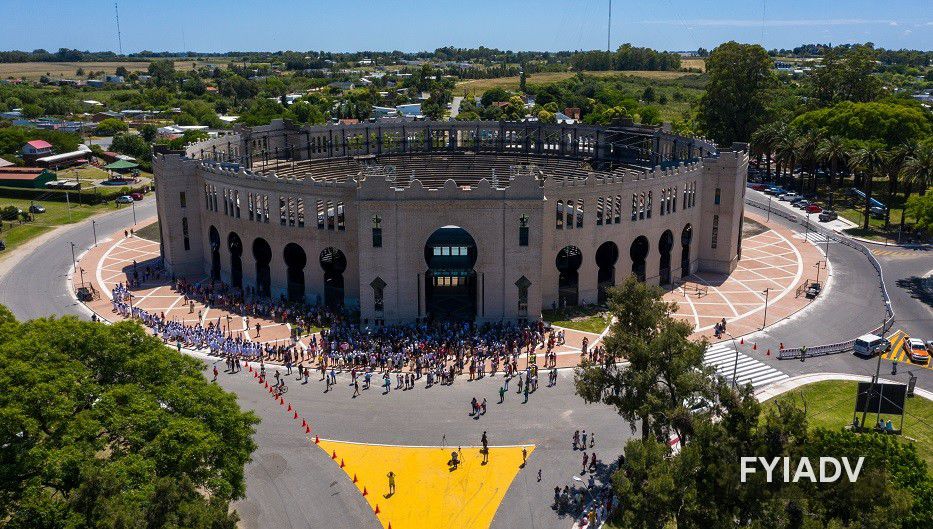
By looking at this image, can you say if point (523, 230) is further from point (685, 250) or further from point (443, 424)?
point (685, 250)

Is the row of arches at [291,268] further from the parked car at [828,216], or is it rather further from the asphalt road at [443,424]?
the parked car at [828,216]

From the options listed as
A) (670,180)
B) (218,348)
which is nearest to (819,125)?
(670,180)

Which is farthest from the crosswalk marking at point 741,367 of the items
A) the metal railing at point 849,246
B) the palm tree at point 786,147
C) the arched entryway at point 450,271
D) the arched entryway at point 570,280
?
the palm tree at point 786,147

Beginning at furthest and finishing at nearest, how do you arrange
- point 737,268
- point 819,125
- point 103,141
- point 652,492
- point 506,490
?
point 103,141, point 819,125, point 737,268, point 506,490, point 652,492

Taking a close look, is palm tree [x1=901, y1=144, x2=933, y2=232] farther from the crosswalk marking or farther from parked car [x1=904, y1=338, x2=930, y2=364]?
the crosswalk marking

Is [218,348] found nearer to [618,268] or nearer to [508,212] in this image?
[508,212]

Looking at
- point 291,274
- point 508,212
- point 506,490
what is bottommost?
point 506,490

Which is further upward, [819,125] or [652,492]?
[819,125]

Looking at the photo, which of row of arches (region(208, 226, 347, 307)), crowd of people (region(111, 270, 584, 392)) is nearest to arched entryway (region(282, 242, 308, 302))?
row of arches (region(208, 226, 347, 307))
